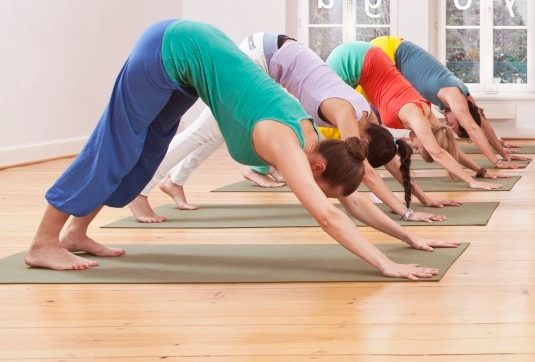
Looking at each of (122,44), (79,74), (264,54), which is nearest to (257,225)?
(264,54)

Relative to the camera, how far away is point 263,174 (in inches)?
251

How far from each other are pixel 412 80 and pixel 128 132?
374 centimetres

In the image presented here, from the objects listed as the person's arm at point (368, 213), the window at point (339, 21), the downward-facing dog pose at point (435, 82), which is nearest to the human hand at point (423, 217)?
the person's arm at point (368, 213)

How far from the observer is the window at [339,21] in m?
10.0

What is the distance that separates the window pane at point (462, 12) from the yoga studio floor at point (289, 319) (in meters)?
6.54

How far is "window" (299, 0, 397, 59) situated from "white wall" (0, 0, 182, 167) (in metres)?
1.56

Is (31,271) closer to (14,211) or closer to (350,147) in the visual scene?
(350,147)

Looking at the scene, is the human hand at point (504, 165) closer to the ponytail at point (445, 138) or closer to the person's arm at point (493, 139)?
the person's arm at point (493, 139)

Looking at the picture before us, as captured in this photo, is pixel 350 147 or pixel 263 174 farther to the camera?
pixel 263 174

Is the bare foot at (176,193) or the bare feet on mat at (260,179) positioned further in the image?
the bare feet on mat at (260,179)

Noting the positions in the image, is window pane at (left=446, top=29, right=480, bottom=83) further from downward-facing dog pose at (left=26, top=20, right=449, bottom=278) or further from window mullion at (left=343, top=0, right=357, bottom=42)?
downward-facing dog pose at (left=26, top=20, right=449, bottom=278)

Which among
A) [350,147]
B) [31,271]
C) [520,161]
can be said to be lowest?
[520,161]

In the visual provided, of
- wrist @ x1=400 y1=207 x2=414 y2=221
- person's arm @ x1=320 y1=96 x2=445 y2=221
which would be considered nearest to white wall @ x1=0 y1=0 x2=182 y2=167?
person's arm @ x1=320 y1=96 x2=445 y2=221

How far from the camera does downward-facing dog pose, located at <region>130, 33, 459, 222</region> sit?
418 centimetres
